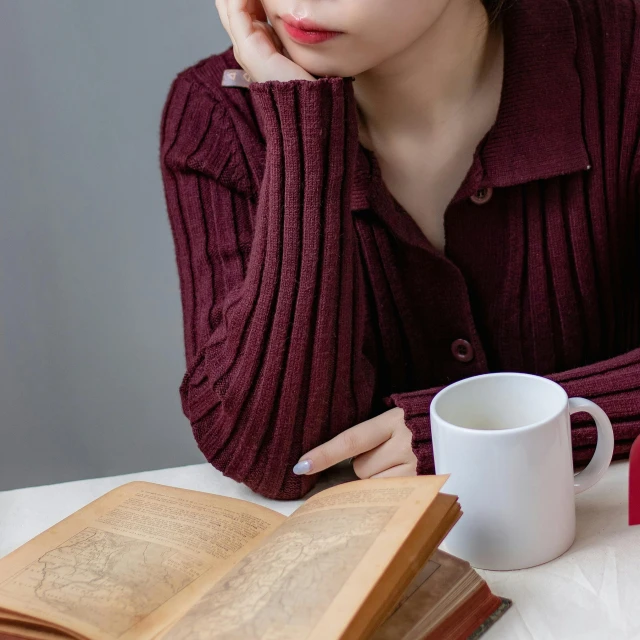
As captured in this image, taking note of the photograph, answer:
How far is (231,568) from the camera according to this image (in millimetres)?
582

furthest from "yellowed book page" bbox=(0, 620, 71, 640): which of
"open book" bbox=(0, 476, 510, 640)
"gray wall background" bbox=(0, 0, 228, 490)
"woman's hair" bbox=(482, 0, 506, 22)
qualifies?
"gray wall background" bbox=(0, 0, 228, 490)

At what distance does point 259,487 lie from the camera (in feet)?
2.59

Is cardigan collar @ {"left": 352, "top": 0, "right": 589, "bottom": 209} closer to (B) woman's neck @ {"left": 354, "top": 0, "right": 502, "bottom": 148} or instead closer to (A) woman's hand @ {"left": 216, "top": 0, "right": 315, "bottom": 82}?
(B) woman's neck @ {"left": 354, "top": 0, "right": 502, "bottom": 148}

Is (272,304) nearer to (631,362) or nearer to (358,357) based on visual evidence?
(358,357)

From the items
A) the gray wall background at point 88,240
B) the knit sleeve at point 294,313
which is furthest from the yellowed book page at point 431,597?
the gray wall background at point 88,240

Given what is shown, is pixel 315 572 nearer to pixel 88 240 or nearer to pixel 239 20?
pixel 239 20

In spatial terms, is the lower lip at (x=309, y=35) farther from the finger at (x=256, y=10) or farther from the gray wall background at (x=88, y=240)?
the gray wall background at (x=88, y=240)

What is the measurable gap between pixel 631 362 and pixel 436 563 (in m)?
0.34

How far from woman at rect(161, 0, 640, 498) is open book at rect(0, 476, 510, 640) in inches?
5.7

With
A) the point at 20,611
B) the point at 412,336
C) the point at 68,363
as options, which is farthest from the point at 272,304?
the point at 68,363

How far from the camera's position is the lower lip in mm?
795

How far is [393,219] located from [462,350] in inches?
6.6

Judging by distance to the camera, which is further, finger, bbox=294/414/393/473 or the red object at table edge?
finger, bbox=294/414/393/473

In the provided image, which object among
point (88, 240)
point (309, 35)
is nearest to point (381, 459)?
point (309, 35)
